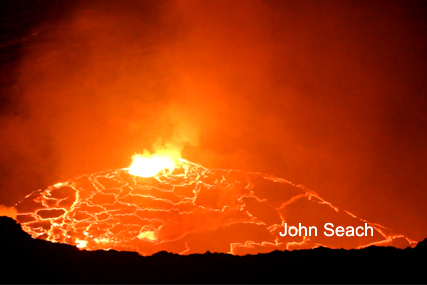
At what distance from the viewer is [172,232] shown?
5.27 meters

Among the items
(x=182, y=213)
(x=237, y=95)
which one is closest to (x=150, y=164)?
(x=182, y=213)

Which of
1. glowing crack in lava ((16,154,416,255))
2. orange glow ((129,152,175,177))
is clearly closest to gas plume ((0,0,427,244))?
orange glow ((129,152,175,177))

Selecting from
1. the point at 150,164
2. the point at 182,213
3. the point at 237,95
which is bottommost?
the point at 182,213

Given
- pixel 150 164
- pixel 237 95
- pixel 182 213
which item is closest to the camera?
pixel 182 213

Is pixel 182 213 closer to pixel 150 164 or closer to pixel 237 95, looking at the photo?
pixel 150 164

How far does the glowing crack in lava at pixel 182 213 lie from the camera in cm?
509

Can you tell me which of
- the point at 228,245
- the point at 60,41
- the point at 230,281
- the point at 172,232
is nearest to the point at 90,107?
the point at 60,41

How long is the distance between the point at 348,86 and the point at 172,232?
4640mm

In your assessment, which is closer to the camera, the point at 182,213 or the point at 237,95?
the point at 182,213

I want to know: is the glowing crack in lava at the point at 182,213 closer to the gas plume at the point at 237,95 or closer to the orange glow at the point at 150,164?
the orange glow at the point at 150,164

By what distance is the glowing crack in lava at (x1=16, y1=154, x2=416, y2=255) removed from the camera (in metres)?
5.09

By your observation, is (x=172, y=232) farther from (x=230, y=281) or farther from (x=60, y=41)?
(x=60, y=41)

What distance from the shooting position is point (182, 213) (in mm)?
5633

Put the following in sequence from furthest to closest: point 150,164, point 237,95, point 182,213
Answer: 1. point 237,95
2. point 150,164
3. point 182,213
